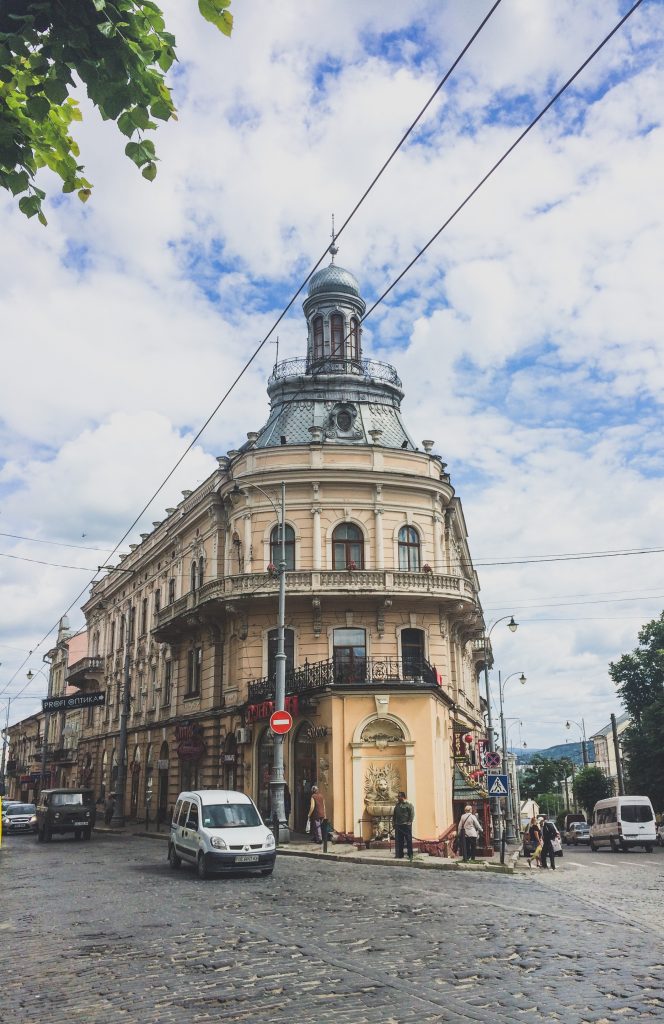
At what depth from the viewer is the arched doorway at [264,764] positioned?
30841 mm

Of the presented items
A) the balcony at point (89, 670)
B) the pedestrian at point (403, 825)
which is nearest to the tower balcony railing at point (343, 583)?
the pedestrian at point (403, 825)

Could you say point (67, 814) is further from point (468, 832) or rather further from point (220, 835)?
point (220, 835)

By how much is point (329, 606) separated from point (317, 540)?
2465 mm

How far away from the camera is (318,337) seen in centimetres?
3994

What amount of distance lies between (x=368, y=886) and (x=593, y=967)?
7.26 metres

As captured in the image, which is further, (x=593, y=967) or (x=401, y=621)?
(x=401, y=621)

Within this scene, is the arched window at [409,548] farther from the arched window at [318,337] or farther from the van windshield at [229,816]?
the van windshield at [229,816]

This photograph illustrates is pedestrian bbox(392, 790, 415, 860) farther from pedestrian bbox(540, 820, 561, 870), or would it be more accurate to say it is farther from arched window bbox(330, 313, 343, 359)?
arched window bbox(330, 313, 343, 359)

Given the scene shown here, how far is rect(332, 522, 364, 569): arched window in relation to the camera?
33156 mm

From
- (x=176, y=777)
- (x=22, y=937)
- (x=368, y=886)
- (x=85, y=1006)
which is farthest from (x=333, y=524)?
(x=85, y=1006)

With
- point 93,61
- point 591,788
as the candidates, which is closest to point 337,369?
point 93,61

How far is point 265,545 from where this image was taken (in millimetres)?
33625

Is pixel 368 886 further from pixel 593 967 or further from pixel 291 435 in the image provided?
pixel 291 435

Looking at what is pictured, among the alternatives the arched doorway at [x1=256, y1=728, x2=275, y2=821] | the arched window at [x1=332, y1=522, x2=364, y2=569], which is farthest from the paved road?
the arched window at [x1=332, y1=522, x2=364, y2=569]
